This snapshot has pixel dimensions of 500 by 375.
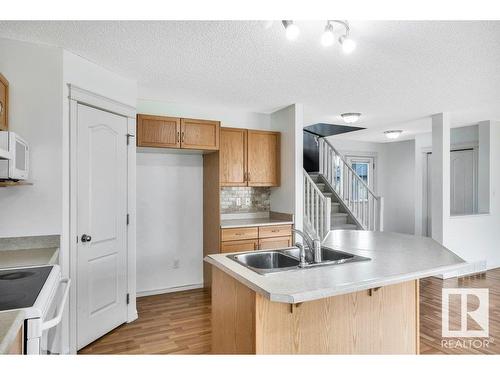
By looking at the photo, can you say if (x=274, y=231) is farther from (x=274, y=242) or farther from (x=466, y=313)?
(x=466, y=313)

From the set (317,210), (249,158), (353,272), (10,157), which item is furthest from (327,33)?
(317,210)

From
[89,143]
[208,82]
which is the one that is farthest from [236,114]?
[89,143]

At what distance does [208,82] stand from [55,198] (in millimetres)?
1783

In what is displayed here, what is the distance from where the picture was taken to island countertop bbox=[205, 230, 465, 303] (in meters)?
1.52

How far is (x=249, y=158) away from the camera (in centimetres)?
430

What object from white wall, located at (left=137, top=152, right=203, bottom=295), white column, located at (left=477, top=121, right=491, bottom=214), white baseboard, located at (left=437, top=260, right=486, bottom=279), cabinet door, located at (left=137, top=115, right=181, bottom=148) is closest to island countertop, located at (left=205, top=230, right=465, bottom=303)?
cabinet door, located at (left=137, top=115, right=181, bottom=148)

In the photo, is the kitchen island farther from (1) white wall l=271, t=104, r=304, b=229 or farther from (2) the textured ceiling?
(1) white wall l=271, t=104, r=304, b=229

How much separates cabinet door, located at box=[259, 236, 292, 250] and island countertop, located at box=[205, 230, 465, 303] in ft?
5.15

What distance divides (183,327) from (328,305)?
1797mm

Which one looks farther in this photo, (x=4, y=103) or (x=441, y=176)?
(x=441, y=176)

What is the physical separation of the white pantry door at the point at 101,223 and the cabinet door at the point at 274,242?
163 cm

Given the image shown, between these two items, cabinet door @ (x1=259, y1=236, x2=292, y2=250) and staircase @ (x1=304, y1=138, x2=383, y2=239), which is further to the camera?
staircase @ (x1=304, y1=138, x2=383, y2=239)

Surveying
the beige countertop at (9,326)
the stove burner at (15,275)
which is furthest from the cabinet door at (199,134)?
the beige countertop at (9,326)
